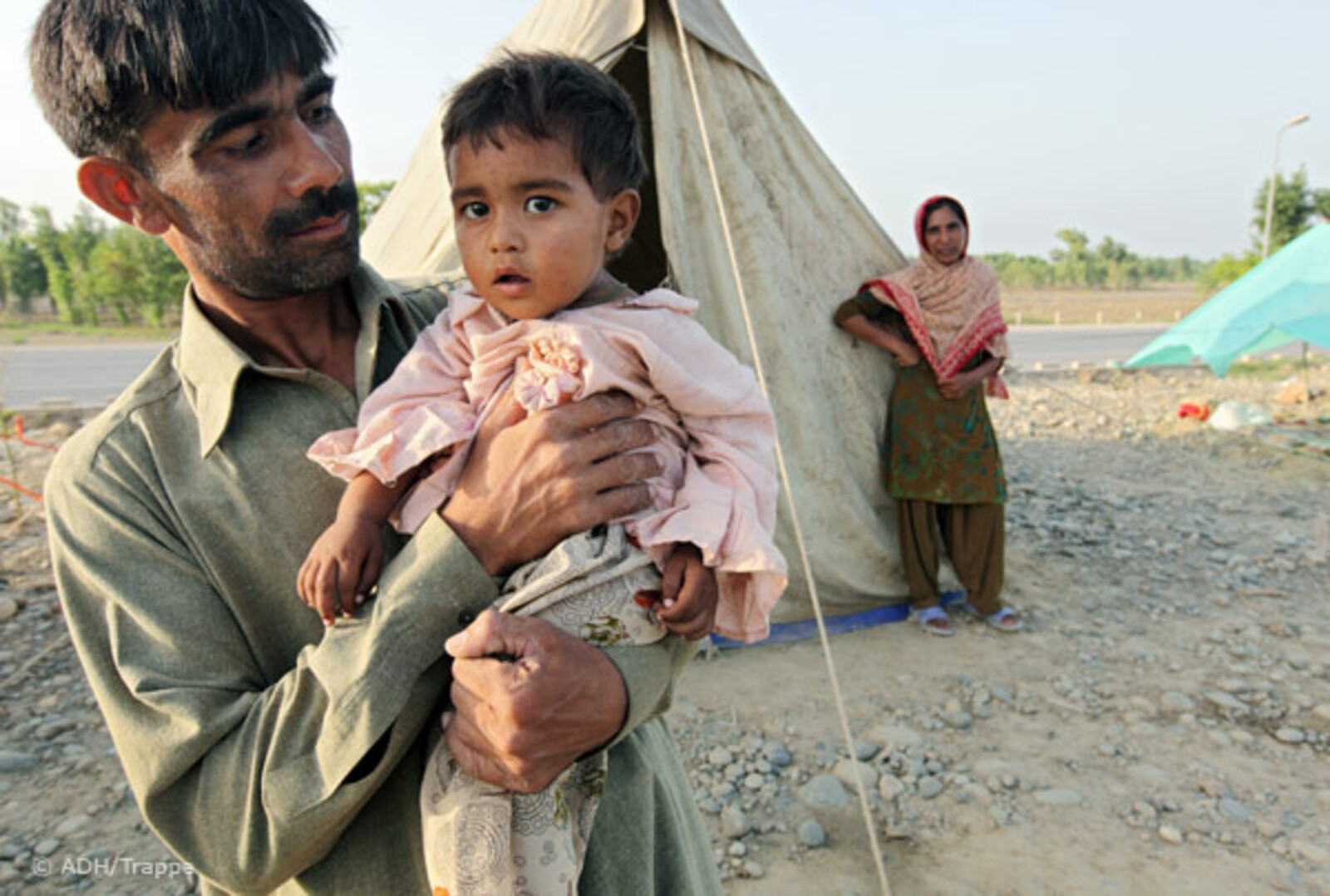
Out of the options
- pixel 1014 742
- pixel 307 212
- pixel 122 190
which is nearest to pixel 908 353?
pixel 1014 742

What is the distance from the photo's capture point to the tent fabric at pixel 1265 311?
7047 mm

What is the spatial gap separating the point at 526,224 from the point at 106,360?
63.7ft

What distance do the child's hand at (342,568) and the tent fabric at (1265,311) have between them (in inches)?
311

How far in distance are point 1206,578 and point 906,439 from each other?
2.19 meters

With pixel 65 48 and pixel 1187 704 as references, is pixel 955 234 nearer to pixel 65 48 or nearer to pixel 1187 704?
pixel 1187 704

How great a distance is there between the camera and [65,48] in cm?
112

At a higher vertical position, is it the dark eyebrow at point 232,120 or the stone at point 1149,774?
the dark eyebrow at point 232,120

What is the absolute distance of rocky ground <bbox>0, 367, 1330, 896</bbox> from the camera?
109 inches

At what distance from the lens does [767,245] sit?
4156mm

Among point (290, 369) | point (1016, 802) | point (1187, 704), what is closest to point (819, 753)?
point (1016, 802)

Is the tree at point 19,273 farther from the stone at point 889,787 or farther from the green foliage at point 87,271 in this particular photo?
the stone at point 889,787

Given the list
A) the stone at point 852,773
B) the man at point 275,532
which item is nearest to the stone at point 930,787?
the stone at point 852,773

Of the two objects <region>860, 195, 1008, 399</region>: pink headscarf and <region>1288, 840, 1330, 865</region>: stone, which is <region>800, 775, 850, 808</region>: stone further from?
<region>860, 195, 1008, 399</region>: pink headscarf

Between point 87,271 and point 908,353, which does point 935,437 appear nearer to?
point 908,353
